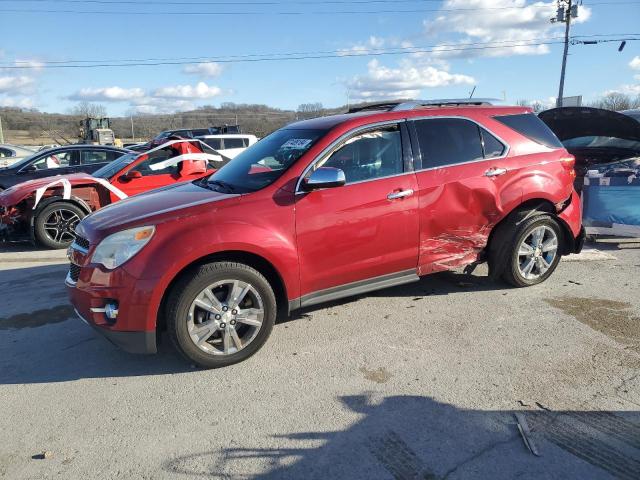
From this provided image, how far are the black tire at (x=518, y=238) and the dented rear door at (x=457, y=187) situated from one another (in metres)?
0.20

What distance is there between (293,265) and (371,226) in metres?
0.74

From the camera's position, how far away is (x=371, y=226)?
13.4ft

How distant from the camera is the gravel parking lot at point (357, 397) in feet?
8.66

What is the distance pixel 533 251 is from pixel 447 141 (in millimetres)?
1535

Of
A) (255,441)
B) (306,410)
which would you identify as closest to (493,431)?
(306,410)

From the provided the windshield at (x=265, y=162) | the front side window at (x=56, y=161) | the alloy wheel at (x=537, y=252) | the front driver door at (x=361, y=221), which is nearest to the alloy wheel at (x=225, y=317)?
the front driver door at (x=361, y=221)

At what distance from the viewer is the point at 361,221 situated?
403cm

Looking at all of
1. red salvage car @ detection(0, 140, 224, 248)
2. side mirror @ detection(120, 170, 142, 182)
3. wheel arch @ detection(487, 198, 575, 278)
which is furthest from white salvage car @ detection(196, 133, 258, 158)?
wheel arch @ detection(487, 198, 575, 278)

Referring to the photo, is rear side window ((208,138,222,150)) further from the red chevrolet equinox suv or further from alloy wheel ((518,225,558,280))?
alloy wheel ((518,225,558,280))

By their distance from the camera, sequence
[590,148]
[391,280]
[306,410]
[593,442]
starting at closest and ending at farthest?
[593,442], [306,410], [391,280], [590,148]

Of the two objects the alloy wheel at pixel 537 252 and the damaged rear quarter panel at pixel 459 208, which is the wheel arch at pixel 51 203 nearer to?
the damaged rear quarter panel at pixel 459 208

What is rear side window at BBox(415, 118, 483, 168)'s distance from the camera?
4.46m

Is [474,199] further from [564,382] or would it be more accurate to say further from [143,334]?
[143,334]

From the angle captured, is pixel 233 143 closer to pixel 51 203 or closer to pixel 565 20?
pixel 51 203
